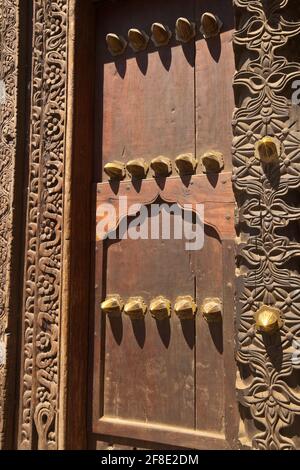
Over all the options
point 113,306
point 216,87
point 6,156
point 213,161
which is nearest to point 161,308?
point 113,306

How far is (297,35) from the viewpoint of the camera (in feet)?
4.79

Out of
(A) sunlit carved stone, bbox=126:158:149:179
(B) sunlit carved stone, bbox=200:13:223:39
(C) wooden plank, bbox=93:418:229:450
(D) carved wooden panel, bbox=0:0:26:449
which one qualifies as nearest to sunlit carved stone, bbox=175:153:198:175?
(A) sunlit carved stone, bbox=126:158:149:179

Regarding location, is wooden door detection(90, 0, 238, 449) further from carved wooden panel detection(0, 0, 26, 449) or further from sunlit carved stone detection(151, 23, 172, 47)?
carved wooden panel detection(0, 0, 26, 449)

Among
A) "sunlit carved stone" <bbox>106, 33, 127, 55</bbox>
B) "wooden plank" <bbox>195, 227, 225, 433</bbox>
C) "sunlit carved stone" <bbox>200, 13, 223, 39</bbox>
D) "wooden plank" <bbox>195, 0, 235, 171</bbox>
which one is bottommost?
"wooden plank" <bbox>195, 227, 225, 433</bbox>

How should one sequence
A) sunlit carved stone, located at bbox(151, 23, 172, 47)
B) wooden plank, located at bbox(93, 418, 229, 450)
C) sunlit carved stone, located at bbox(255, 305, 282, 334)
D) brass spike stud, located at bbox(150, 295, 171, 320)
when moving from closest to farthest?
sunlit carved stone, located at bbox(255, 305, 282, 334) → wooden plank, located at bbox(93, 418, 229, 450) → brass spike stud, located at bbox(150, 295, 171, 320) → sunlit carved stone, located at bbox(151, 23, 172, 47)

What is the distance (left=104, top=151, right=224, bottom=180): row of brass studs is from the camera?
167 cm

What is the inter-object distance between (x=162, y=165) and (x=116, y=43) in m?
0.57

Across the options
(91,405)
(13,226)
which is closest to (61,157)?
(13,226)

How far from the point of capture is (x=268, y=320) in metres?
1.37

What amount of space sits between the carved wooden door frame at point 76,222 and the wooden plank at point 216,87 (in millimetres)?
152

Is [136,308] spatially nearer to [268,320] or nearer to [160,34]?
[268,320]

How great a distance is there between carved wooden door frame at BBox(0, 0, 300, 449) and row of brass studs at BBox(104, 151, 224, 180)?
5.4 inches

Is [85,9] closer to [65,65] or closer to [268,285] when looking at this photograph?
[65,65]

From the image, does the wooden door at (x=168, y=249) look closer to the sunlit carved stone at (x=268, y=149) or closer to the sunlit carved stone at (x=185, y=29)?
the sunlit carved stone at (x=185, y=29)
